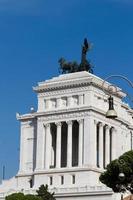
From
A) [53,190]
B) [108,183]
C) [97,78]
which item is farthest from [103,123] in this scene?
[108,183]

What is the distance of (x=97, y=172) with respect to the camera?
107 meters

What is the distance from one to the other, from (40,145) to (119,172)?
3427cm

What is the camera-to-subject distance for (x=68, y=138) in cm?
10894

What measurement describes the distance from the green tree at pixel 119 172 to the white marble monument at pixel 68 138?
22.4 meters

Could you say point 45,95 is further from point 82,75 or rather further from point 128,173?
point 128,173

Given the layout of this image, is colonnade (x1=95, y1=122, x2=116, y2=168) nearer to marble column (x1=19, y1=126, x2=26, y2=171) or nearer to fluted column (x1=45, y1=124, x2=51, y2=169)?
fluted column (x1=45, y1=124, x2=51, y2=169)

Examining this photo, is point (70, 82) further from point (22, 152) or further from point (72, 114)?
point (22, 152)

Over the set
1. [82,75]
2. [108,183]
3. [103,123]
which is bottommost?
[108,183]

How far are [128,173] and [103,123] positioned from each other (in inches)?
1299

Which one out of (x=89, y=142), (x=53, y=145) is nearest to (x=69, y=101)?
(x=53, y=145)

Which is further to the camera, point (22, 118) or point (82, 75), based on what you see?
point (22, 118)

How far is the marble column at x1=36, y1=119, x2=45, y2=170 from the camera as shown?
111375 mm

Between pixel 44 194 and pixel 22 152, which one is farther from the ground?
pixel 22 152

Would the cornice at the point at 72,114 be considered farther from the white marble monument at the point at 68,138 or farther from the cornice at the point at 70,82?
the cornice at the point at 70,82
